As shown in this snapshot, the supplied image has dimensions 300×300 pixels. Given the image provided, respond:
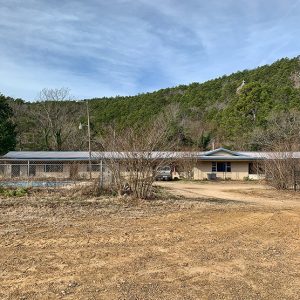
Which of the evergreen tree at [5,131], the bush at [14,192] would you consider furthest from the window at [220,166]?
the bush at [14,192]

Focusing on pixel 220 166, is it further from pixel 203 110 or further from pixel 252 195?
pixel 203 110

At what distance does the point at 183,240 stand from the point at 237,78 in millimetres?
62336

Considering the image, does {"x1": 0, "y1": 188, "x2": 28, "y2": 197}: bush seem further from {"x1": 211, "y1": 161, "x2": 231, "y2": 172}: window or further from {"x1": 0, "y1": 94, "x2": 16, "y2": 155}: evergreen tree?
{"x1": 0, "y1": 94, "x2": 16, "y2": 155}: evergreen tree

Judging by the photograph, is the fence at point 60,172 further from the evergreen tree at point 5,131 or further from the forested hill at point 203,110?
the forested hill at point 203,110

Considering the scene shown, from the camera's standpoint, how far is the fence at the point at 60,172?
1691 centimetres

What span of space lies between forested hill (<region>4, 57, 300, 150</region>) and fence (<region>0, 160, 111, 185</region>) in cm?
1914

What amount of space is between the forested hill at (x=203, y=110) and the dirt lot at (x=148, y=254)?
135 ft

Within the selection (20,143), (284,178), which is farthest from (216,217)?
(20,143)

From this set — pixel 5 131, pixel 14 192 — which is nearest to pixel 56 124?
pixel 5 131

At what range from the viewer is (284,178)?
71.7 feet

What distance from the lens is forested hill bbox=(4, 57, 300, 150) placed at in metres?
54.9

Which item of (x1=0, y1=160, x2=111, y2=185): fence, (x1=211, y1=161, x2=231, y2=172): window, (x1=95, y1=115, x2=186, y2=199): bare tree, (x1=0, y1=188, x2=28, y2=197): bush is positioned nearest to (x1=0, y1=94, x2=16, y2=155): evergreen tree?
(x1=0, y1=160, x2=111, y2=185): fence

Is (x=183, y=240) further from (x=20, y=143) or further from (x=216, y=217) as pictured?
(x=20, y=143)

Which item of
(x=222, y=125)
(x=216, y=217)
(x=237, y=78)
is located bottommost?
(x=216, y=217)
